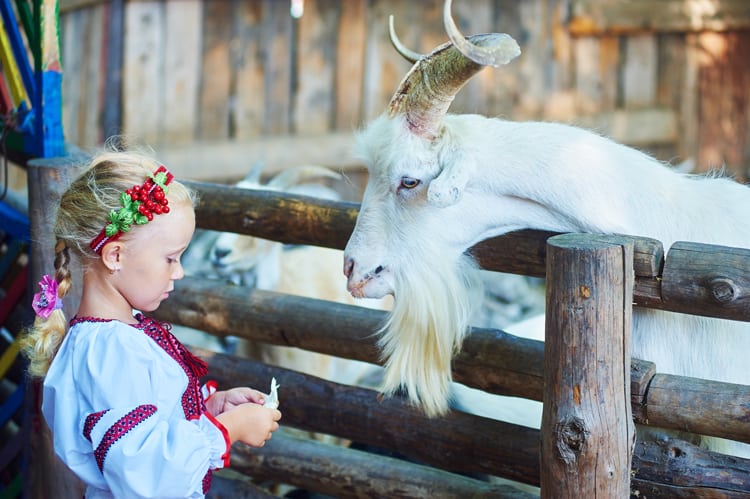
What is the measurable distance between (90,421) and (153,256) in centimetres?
41

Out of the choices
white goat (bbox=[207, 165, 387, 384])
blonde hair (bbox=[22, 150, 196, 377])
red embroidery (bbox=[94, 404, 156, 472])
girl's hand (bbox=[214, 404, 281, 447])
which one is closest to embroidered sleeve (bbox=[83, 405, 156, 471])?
red embroidery (bbox=[94, 404, 156, 472])

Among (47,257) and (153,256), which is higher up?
(153,256)

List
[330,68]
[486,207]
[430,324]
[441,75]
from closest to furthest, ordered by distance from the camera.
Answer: [441,75] → [486,207] → [430,324] → [330,68]

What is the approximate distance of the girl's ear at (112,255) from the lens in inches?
88.9

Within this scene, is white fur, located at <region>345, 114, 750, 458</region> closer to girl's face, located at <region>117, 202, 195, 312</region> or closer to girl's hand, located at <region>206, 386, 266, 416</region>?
girl's hand, located at <region>206, 386, 266, 416</region>

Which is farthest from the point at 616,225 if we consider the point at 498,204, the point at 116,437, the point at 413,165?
the point at 116,437

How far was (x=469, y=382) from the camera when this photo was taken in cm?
318

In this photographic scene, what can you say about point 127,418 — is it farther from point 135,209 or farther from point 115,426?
point 135,209

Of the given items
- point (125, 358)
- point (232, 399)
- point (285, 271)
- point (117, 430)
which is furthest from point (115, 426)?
point (285, 271)

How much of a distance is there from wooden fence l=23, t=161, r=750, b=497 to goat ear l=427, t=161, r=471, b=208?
0.32 meters

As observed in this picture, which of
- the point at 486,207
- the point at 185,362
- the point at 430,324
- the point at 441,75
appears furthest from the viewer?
the point at 430,324

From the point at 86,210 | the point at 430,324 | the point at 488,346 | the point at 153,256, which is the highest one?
the point at 86,210

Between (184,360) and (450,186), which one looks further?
(450,186)

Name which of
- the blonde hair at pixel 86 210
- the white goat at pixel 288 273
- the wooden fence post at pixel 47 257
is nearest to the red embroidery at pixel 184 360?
the blonde hair at pixel 86 210
